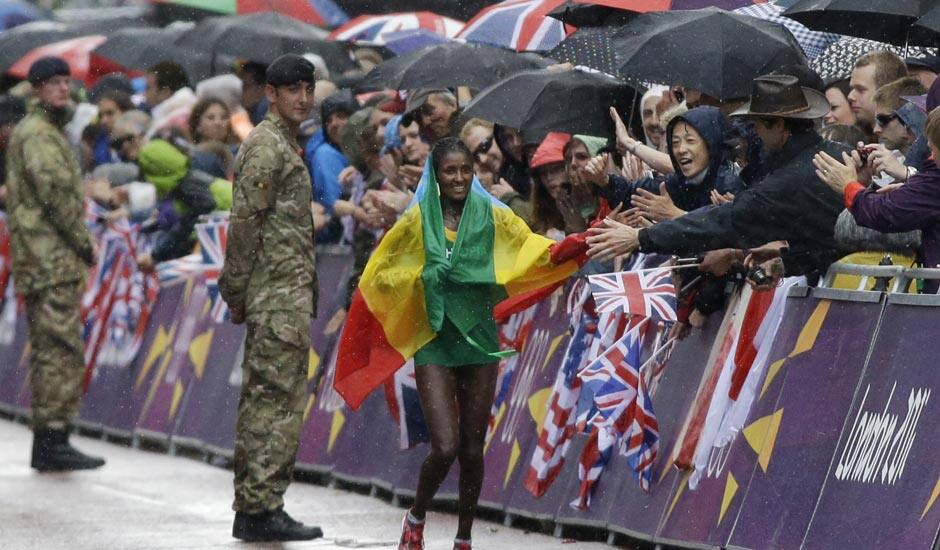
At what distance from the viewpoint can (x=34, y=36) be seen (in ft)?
83.3

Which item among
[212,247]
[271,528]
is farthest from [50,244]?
[271,528]

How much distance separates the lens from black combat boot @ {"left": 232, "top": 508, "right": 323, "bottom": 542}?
11.2 meters

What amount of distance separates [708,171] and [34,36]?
651 inches

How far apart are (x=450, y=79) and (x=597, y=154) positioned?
6.04 ft

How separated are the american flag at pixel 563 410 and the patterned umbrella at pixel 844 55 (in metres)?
1.88

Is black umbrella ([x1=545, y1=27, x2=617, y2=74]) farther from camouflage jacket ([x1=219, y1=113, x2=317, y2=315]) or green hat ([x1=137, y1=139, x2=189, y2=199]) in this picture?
green hat ([x1=137, y1=139, x2=189, y2=199])

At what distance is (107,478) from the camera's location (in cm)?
1440

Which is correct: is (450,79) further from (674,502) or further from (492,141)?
(674,502)

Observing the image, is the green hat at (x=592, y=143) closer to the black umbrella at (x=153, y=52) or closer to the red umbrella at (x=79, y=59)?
the black umbrella at (x=153, y=52)

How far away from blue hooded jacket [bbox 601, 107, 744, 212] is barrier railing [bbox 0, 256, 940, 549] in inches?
22.3

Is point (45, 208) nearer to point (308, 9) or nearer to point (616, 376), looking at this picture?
point (616, 376)

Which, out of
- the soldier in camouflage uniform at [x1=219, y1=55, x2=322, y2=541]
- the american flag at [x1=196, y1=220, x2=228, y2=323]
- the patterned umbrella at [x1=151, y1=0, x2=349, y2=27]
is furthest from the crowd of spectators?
the patterned umbrella at [x1=151, y1=0, x2=349, y2=27]

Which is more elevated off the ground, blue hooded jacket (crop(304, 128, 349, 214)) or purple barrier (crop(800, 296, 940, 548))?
blue hooded jacket (crop(304, 128, 349, 214))

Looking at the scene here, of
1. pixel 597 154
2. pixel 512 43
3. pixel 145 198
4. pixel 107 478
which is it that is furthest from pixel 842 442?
pixel 145 198
